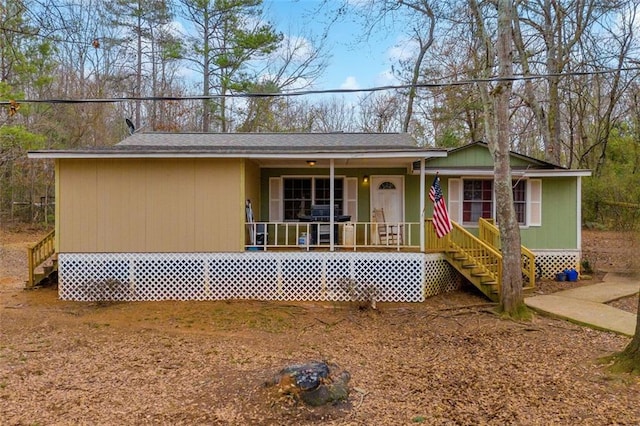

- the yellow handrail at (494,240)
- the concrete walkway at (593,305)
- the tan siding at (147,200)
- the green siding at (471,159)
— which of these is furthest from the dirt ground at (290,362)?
the green siding at (471,159)

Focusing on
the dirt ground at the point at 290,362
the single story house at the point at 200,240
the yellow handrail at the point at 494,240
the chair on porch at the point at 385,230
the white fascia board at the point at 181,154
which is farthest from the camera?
the yellow handrail at the point at 494,240

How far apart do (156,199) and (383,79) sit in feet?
45.9

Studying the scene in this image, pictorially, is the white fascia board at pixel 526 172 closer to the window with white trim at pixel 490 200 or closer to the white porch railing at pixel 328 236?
the window with white trim at pixel 490 200

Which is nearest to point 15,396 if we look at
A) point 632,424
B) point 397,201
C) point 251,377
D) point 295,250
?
point 251,377

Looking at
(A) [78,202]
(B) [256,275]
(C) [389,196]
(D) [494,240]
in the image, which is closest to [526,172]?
(D) [494,240]

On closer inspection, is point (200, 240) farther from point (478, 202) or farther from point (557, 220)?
point (557, 220)

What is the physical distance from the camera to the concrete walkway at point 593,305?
258 inches

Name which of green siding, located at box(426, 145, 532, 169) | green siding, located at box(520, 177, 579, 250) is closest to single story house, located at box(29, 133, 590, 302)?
green siding, located at box(426, 145, 532, 169)

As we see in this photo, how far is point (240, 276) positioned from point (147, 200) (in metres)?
2.55

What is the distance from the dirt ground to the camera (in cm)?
383

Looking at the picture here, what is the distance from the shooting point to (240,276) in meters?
8.56

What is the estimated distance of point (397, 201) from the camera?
10859mm

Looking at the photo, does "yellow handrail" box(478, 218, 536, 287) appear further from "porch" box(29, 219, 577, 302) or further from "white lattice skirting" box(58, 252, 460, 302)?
"white lattice skirting" box(58, 252, 460, 302)

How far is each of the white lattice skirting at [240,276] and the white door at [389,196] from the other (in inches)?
100
